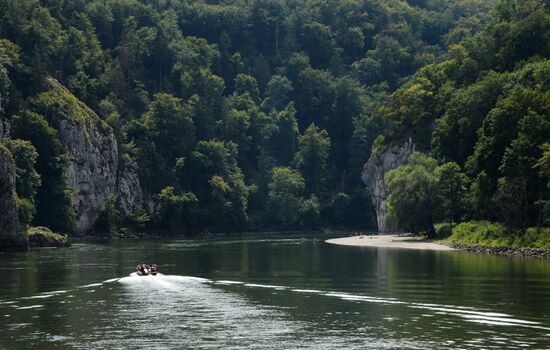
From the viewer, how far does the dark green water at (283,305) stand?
51472 mm

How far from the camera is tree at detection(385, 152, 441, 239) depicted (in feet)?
468

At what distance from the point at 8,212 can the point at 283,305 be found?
253 ft

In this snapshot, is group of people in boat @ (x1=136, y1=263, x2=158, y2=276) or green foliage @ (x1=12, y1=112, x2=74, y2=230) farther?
green foliage @ (x1=12, y1=112, x2=74, y2=230)

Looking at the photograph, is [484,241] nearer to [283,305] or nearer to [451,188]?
[451,188]

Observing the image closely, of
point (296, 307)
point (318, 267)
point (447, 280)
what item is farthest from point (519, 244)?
point (296, 307)

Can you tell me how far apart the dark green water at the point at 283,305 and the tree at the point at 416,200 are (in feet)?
124

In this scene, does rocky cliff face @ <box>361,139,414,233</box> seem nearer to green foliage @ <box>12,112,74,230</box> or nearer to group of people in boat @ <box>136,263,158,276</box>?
green foliage @ <box>12,112,74,230</box>

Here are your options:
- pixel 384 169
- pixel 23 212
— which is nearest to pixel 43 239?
pixel 23 212

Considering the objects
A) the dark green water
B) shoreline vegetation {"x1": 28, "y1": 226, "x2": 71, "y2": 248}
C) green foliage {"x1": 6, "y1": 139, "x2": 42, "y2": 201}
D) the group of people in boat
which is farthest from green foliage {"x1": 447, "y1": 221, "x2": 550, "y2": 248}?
green foliage {"x1": 6, "y1": 139, "x2": 42, "y2": 201}

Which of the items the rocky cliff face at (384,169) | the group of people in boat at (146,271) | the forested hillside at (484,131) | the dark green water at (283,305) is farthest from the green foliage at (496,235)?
the rocky cliff face at (384,169)

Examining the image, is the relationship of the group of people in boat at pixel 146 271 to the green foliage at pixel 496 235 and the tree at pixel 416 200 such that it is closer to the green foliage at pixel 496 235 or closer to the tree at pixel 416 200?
the green foliage at pixel 496 235

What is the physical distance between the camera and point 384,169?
7436 inches

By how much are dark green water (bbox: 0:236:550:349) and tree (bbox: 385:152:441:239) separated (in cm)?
3787

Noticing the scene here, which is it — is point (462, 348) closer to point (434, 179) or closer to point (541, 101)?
point (541, 101)
